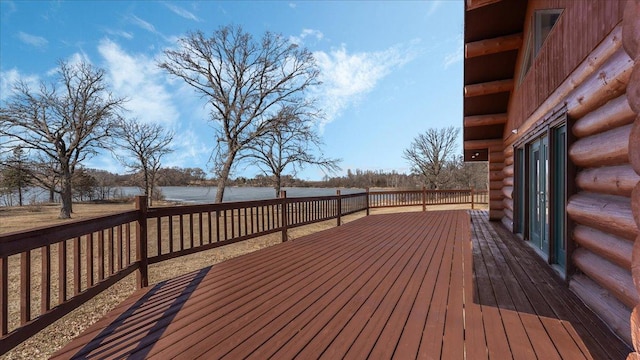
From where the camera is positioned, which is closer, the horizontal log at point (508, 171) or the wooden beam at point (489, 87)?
A: the wooden beam at point (489, 87)

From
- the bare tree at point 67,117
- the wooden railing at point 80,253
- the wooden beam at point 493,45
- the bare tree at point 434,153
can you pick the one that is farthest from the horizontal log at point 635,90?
the bare tree at point 434,153

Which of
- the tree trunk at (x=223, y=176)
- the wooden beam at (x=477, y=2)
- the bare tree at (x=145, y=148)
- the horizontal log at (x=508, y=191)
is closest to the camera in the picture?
the wooden beam at (x=477, y=2)

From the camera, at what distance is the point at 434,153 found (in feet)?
87.0

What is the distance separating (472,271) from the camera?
11.1 ft

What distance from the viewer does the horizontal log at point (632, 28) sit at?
0.99m

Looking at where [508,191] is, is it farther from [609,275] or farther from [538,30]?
[609,275]

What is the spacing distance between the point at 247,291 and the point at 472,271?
2567 mm

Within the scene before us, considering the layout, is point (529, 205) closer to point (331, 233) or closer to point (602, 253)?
point (602, 253)

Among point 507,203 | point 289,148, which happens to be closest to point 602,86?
point 507,203

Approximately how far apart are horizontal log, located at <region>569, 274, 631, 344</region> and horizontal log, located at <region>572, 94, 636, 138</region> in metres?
1.25

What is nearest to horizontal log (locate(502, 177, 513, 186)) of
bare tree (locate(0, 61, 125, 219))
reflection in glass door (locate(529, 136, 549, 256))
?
reflection in glass door (locate(529, 136, 549, 256))

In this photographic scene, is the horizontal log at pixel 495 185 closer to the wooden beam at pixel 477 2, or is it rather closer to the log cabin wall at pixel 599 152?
the log cabin wall at pixel 599 152

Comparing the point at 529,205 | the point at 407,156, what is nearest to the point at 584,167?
the point at 529,205

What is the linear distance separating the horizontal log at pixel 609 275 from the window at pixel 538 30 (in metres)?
2.82
